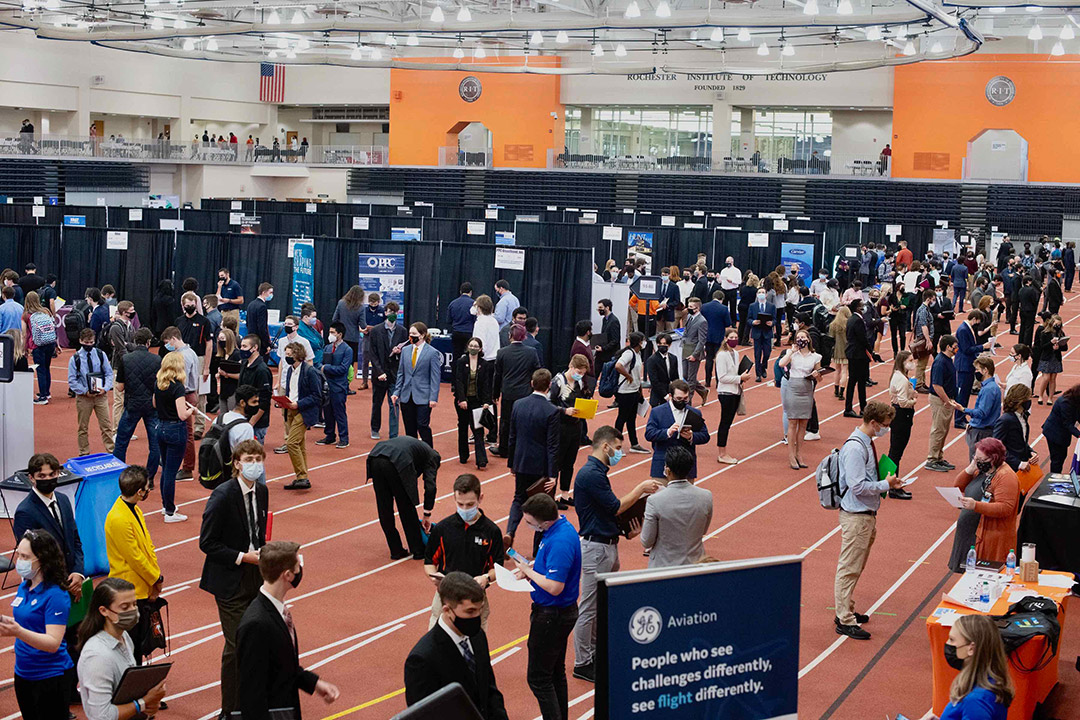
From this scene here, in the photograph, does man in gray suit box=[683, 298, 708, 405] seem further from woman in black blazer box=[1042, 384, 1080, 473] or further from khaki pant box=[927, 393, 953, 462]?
woman in black blazer box=[1042, 384, 1080, 473]

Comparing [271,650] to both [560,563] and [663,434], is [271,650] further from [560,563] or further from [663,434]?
[663,434]

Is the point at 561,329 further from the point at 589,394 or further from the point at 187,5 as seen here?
the point at 187,5

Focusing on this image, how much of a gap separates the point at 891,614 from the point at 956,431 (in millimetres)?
7246

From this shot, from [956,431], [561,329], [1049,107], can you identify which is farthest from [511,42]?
[956,431]

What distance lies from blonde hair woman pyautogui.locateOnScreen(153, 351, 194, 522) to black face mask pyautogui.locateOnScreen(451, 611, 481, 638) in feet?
20.0

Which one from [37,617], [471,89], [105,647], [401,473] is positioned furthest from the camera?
[471,89]

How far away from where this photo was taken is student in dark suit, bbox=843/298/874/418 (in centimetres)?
1489

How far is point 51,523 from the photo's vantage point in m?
6.71

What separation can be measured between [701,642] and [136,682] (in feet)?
10.1

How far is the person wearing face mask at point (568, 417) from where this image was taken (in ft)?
35.3

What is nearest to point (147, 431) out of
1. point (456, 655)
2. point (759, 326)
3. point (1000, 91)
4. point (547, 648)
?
point (547, 648)

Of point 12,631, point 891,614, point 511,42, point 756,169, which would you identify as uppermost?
point 511,42

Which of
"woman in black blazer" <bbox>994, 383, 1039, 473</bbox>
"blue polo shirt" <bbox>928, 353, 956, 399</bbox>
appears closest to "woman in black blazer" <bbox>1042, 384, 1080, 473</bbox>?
"blue polo shirt" <bbox>928, 353, 956, 399</bbox>

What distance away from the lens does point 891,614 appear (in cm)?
870
